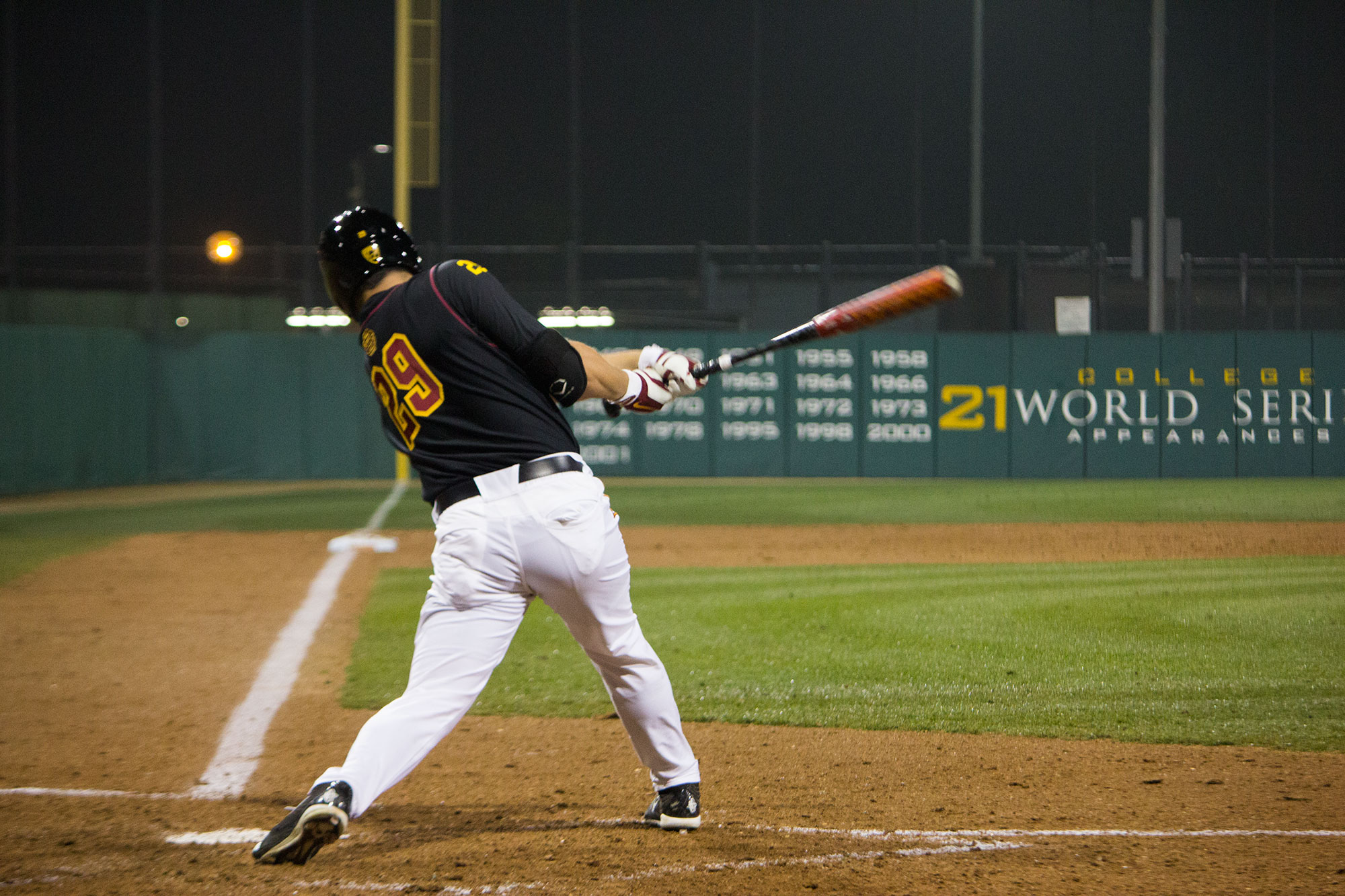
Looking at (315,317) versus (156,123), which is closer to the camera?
(315,317)

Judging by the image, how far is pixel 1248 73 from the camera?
25734 mm

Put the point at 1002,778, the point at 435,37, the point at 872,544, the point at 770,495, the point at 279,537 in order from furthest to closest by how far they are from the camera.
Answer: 1. the point at 770,495
2. the point at 435,37
3. the point at 279,537
4. the point at 872,544
5. the point at 1002,778

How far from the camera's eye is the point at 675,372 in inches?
150

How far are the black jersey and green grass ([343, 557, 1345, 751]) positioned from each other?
2.36m

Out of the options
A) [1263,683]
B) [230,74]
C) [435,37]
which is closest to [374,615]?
[1263,683]

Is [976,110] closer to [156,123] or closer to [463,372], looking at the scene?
[156,123]

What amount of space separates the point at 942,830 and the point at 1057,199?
81.3ft

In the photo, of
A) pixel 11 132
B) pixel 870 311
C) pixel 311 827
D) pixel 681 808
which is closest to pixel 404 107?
pixel 870 311

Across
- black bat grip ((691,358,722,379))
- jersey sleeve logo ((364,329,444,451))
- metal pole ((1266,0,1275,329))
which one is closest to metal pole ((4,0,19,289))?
black bat grip ((691,358,722,379))

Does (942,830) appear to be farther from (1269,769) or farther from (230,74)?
(230,74)

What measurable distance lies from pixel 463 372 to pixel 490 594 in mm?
623

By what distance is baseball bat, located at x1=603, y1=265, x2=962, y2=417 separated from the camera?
13.6ft

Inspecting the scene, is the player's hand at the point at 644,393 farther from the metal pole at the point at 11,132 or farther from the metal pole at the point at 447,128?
the metal pole at the point at 11,132

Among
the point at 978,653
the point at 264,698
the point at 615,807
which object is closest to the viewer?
the point at 615,807
